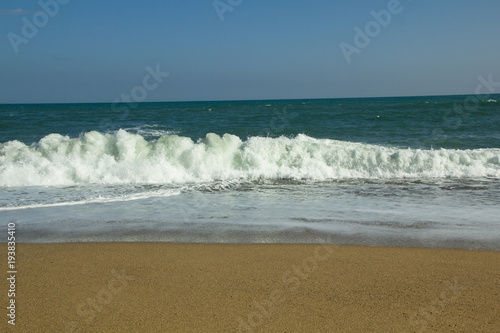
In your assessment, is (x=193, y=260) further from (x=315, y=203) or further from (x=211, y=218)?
(x=315, y=203)

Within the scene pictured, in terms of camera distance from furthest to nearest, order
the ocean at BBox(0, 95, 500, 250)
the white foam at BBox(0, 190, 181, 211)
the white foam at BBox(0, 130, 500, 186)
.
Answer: the white foam at BBox(0, 130, 500, 186) < the white foam at BBox(0, 190, 181, 211) < the ocean at BBox(0, 95, 500, 250)

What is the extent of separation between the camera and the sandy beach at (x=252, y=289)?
121 inches

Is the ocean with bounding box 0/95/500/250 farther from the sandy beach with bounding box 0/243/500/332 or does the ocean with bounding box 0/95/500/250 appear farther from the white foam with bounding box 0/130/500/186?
the sandy beach with bounding box 0/243/500/332

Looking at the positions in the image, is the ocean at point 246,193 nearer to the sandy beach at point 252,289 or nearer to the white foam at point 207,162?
the white foam at point 207,162

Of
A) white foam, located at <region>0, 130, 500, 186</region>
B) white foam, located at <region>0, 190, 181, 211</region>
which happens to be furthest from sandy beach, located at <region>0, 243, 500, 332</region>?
white foam, located at <region>0, 130, 500, 186</region>

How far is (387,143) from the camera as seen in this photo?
649 inches

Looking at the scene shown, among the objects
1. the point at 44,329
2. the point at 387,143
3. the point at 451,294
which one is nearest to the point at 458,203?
the point at 451,294

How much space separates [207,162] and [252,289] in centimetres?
771

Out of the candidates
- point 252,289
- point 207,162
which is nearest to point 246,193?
point 207,162

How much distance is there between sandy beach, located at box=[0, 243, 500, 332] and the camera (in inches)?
121

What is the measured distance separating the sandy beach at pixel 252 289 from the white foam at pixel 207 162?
5.45 m

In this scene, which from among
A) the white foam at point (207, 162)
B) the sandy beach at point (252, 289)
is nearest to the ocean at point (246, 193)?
the white foam at point (207, 162)

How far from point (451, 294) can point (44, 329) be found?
3.17 meters

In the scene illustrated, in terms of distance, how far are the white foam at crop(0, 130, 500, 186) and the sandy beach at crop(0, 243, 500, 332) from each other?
545 cm
